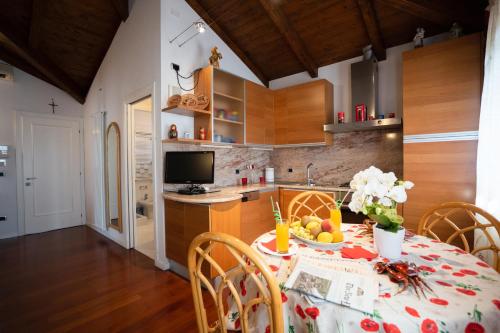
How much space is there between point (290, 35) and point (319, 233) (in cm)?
283

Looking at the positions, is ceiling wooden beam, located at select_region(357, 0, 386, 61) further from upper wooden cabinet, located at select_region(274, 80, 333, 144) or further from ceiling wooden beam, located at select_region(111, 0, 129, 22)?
ceiling wooden beam, located at select_region(111, 0, 129, 22)

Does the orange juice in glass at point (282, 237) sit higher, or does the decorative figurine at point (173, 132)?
the decorative figurine at point (173, 132)

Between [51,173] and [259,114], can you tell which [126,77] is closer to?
[259,114]

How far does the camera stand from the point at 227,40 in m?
3.48

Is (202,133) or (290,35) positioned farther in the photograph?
(290,35)

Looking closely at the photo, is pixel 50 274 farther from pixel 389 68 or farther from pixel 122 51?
pixel 389 68

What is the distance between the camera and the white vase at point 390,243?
1.01 m

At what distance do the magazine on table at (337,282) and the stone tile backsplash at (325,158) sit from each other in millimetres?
2142

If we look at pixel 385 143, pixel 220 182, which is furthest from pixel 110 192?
pixel 385 143

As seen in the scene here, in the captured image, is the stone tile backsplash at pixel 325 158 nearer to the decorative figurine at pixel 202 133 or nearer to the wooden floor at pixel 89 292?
the decorative figurine at pixel 202 133

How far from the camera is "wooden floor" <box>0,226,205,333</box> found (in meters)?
1.78

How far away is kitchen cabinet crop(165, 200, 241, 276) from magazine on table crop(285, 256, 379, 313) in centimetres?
136

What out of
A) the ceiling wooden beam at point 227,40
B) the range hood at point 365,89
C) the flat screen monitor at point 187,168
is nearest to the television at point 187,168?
the flat screen monitor at point 187,168

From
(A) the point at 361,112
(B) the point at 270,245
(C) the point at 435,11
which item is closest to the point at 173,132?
(B) the point at 270,245
